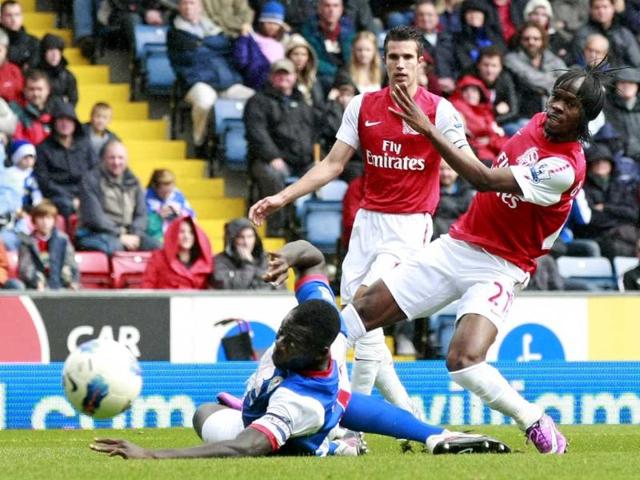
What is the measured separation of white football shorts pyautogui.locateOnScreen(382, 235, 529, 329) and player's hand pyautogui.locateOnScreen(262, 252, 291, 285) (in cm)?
126

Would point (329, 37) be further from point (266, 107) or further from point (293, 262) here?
point (293, 262)

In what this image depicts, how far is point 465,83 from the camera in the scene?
18266mm

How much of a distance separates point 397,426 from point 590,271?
29.8 ft

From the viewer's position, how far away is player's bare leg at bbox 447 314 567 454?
30.7ft

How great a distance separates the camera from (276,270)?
28.5 feet

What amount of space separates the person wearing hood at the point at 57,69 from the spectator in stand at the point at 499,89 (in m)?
4.61

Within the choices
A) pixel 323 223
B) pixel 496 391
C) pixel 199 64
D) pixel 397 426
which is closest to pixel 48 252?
pixel 323 223

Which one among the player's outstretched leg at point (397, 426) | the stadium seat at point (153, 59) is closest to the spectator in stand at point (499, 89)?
the stadium seat at point (153, 59)

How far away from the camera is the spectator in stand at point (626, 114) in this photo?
19.5 meters

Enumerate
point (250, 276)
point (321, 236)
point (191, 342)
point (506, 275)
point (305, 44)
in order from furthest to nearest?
point (305, 44) < point (321, 236) < point (250, 276) < point (191, 342) < point (506, 275)

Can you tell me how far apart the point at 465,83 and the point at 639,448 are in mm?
8675

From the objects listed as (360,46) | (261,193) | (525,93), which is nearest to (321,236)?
(261,193)

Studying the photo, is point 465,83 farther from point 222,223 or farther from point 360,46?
point 222,223

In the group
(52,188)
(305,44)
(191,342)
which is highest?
(305,44)
